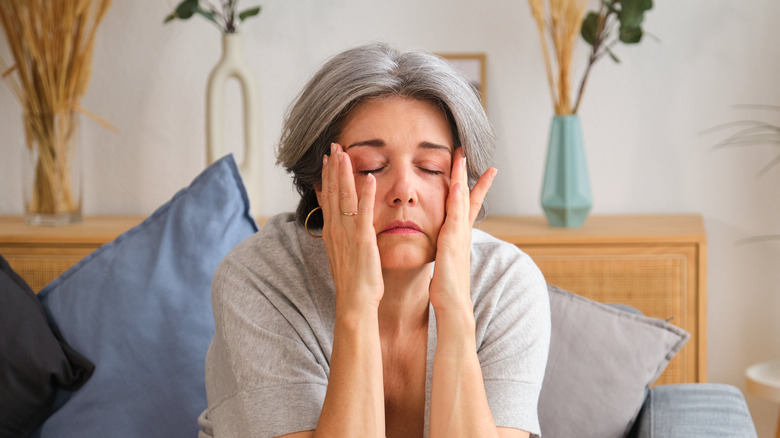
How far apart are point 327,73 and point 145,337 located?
72 cm

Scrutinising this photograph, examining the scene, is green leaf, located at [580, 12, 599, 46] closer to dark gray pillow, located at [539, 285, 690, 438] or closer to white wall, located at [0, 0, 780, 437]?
white wall, located at [0, 0, 780, 437]

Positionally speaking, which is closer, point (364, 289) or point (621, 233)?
point (364, 289)

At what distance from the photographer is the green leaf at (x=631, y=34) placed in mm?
2162

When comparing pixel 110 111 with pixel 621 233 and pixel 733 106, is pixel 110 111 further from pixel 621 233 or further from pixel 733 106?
pixel 733 106

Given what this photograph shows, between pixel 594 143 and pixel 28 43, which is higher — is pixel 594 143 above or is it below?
below

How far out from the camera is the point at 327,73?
1372 millimetres

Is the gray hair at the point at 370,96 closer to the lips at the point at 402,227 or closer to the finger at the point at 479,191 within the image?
the finger at the point at 479,191

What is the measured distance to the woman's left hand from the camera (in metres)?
1.35

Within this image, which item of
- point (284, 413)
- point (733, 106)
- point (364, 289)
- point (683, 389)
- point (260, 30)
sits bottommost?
point (683, 389)

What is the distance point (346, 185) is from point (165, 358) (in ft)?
2.11

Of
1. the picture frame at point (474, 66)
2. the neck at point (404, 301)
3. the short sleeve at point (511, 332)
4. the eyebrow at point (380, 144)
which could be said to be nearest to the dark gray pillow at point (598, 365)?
the short sleeve at point (511, 332)

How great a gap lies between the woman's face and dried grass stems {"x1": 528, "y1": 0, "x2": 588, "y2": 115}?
0.96 meters

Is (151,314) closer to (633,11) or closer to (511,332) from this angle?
(511,332)

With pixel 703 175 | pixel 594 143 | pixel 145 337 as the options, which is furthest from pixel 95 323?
pixel 703 175
